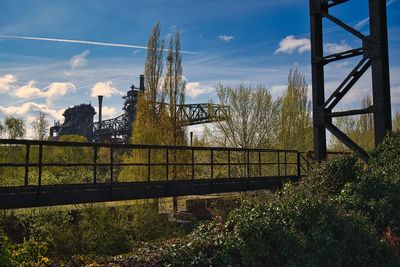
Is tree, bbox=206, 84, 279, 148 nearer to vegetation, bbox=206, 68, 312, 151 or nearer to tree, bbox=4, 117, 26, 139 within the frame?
vegetation, bbox=206, 68, 312, 151

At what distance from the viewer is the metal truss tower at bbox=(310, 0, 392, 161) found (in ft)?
41.5

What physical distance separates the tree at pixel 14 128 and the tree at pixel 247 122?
16586mm

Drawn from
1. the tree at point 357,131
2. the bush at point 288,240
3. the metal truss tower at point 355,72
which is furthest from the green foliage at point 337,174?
the tree at point 357,131

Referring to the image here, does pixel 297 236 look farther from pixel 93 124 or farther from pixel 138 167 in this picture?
pixel 93 124

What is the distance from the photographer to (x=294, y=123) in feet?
89.9

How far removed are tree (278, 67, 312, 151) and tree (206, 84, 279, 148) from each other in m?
0.97

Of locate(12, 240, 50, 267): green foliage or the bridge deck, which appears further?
the bridge deck

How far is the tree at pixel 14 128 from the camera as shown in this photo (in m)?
32.9

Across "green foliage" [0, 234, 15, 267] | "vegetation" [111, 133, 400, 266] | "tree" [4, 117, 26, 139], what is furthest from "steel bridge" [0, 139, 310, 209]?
"tree" [4, 117, 26, 139]

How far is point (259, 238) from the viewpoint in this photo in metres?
5.82

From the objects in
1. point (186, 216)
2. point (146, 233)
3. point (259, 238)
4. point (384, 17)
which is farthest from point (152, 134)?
point (259, 238)

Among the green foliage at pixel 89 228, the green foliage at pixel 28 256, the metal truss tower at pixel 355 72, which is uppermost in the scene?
the metal truss tower at pixel 355 72

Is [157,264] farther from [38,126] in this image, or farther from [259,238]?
[38,126]

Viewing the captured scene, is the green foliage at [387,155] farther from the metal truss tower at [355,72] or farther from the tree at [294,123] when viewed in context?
the tree at [294,123]
